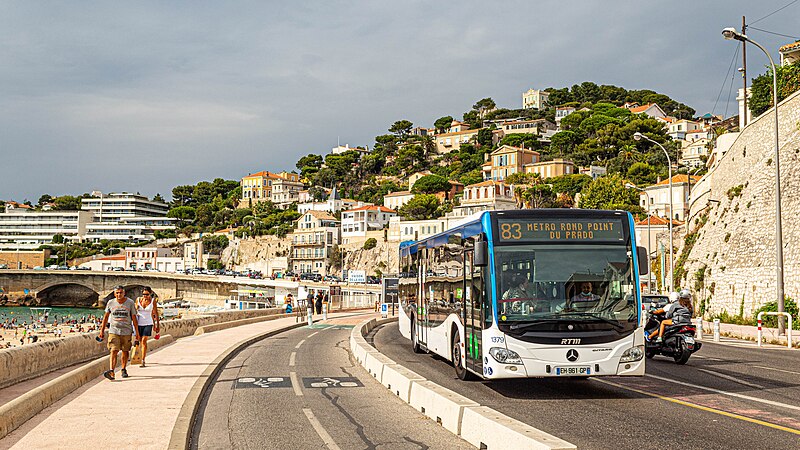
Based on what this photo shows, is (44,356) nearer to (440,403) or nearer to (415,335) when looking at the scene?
(440,403)

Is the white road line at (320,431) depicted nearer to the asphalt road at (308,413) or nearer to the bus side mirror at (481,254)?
the asphalt road at (308,413)

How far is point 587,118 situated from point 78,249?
133883 millimetres

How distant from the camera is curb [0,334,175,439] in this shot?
8.94 metres

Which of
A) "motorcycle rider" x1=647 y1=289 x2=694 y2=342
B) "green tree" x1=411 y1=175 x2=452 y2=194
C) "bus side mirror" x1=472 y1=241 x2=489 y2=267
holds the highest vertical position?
"green tree" x1=411 y1=175 x2=452 y2=194

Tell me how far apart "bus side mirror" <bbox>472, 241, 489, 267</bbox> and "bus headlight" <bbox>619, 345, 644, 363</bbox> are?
2.73 metres

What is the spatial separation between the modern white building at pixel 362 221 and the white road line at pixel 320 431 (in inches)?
5208

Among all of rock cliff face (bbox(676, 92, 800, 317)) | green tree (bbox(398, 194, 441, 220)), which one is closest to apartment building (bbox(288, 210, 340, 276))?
green tree (bbox(398, 194, 441, 220))

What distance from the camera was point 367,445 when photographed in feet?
29.7

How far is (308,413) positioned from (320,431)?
1515mm

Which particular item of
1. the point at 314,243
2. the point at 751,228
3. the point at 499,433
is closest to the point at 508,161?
the point at 314,243

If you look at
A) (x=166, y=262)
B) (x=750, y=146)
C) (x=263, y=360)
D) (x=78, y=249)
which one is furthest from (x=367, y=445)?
(x=78, y=249)

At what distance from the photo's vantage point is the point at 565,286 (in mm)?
12258

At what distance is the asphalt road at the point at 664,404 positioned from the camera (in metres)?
9.08

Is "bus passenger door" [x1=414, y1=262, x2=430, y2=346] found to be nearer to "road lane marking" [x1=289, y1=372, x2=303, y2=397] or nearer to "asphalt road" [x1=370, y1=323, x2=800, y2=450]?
"asphalt road" [x1=370, y1=323, x2=800, y2=450]
